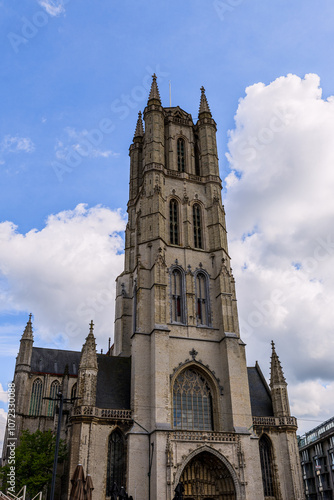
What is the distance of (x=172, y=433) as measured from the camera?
28406mm

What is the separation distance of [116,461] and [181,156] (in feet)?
92.5

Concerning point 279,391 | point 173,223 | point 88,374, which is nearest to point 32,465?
point 88,374

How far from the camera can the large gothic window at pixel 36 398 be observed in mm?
43803

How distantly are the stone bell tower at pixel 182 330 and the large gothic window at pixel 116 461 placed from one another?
1.15 meters

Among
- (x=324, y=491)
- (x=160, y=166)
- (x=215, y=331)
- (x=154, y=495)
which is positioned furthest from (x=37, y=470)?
(x=324, y=491)

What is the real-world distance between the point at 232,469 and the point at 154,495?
18.1ft

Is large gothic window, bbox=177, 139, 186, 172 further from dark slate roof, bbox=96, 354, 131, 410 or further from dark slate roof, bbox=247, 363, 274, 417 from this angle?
dark slate roof, bbox=247, 363, 274, 417

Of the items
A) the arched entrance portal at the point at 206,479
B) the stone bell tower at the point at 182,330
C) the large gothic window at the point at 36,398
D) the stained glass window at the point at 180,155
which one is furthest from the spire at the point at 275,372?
the large gothic window at the point at 36,398

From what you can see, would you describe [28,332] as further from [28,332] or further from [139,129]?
[139,129]

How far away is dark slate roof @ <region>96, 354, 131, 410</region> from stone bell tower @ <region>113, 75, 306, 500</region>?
1.44 metres

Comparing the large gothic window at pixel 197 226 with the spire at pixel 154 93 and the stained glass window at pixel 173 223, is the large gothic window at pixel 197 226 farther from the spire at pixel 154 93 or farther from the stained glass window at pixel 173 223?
the spire at pixel 154 93

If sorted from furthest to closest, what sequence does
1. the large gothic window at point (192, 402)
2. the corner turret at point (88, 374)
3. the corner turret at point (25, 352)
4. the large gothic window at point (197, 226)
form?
the corner turret at point (25, 352), the large gothic window at point (197, 226), the large gothic window at point (192, 402), the corner turret at point (88, 374)

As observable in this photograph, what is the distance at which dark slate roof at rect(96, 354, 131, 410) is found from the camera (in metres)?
30.9

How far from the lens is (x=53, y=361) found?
1924 inches
